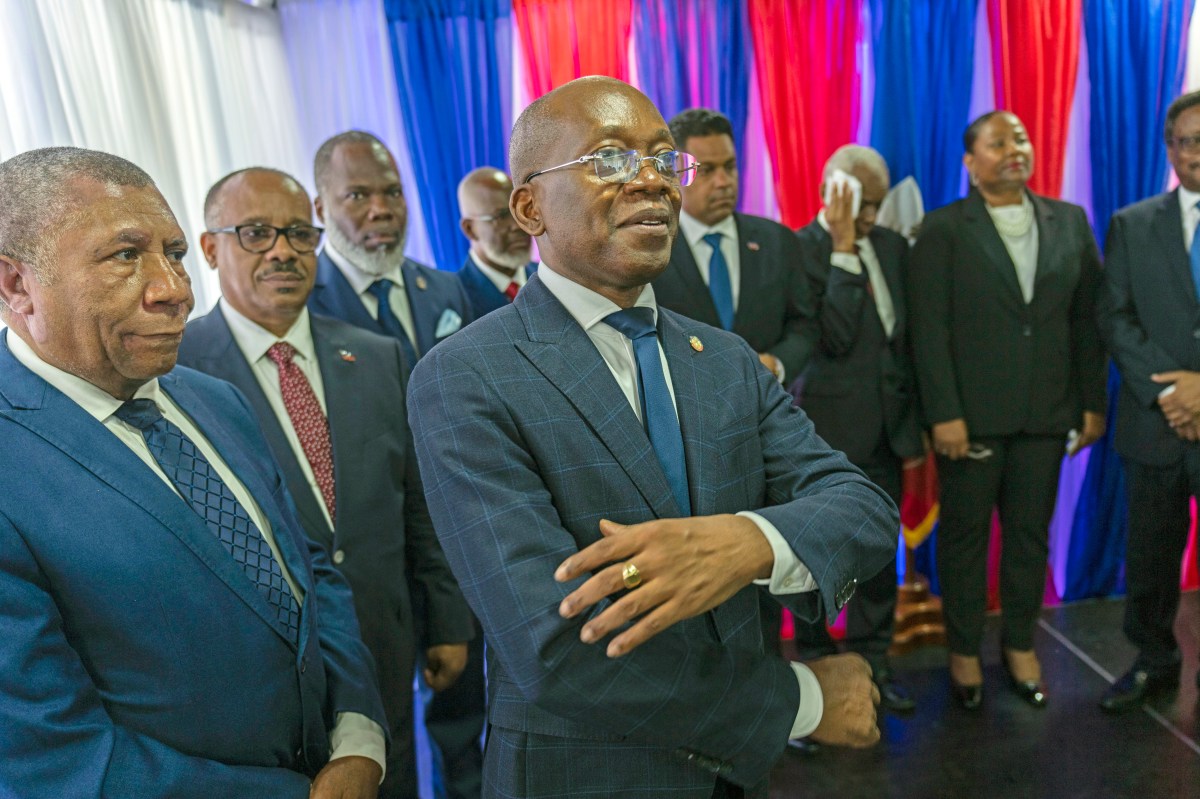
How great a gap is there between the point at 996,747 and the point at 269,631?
257 cm

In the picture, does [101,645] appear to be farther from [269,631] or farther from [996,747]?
[996,747]

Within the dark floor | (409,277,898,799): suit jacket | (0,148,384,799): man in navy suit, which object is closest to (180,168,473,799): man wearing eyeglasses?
(0,148,384,799): man in navy suit

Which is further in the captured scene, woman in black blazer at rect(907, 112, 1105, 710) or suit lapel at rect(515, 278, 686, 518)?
woman in black blazer at rect(907, 112, 1105, 710)

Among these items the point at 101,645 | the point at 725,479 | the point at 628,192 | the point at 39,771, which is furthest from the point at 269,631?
the point at 628,192

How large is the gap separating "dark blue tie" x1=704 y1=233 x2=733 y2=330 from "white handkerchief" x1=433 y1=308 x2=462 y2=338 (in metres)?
0.81

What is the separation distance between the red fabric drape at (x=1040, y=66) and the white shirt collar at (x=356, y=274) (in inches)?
110

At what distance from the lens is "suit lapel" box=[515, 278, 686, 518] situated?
134 cm

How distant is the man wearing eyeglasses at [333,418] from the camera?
2.22 meters

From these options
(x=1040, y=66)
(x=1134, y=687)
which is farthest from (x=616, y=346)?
(x=1040, y=66)

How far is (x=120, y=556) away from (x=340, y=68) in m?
3.14

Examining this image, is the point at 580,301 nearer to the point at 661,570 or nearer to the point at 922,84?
the point at 661,570

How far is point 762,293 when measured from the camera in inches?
122

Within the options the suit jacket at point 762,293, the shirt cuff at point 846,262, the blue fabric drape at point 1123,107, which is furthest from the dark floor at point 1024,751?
the shirt cuff at point 846,262

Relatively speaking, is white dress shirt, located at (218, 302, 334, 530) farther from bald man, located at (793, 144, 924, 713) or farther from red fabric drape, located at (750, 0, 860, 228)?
red fabric drape, located at (750, 0, 860, 228)
